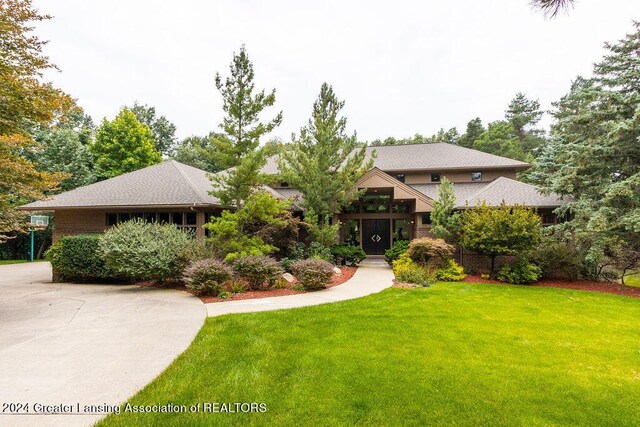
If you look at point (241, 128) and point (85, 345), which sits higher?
point (241, 128)

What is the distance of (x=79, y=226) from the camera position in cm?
1419

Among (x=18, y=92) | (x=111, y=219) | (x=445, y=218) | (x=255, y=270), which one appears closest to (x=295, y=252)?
(x=255, y=270)

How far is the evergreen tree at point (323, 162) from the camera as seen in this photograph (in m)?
14.1

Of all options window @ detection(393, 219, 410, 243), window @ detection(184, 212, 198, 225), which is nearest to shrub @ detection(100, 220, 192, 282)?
window @ detection(184, 212, 198, 225)

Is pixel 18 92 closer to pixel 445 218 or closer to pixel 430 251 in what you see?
pixel 430 251

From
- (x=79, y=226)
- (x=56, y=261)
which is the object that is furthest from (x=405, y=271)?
(x=79, y=226)

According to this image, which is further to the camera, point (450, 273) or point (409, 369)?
point (450, 273)

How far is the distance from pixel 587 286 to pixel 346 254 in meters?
9.62

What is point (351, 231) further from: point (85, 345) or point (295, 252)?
point (85, 345)

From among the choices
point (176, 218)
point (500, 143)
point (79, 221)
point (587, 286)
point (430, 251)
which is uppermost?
point (500, 143)

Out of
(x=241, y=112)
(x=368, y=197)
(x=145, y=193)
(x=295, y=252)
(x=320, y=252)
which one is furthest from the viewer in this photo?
(x=368, y=197)

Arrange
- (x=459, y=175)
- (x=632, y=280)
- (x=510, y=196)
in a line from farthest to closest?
1. (x=459, y=175)
2. (x=632, y=280)
3. (x=510, y=196)

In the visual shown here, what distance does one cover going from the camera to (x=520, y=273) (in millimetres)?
11695

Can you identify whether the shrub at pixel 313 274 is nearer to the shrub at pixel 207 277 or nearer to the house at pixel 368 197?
the shrub at pixel 207 277
